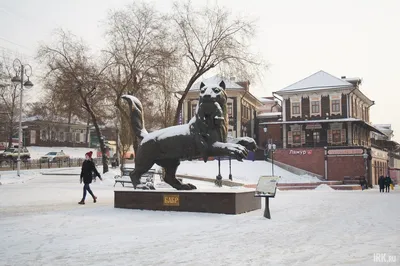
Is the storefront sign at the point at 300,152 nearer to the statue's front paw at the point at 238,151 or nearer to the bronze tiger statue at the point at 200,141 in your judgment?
the bronze tiger statue at the point at 200,141

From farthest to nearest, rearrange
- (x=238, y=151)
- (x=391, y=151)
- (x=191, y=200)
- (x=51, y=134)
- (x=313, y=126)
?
(x=51, y=134) → (x=391, y=151) → (x=313, y=126) → (x=191, y=200) → (x=238, y=151)

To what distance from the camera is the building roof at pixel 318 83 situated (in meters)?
45.2

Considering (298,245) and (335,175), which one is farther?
(335,175)

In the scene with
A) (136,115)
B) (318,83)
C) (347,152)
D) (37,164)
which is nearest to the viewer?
(136,115)

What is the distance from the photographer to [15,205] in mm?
13883

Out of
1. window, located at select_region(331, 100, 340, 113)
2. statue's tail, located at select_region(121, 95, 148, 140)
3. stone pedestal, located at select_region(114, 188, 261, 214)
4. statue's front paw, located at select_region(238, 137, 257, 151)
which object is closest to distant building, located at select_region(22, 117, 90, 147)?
window, located at select_region(331, 100, 340, 113)

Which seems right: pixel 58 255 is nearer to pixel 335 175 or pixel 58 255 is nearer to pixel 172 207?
pixel 172 207

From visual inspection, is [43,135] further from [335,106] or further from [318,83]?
[335,106]

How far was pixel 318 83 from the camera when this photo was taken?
46625 millimetres

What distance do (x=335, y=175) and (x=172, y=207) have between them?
33.4 m

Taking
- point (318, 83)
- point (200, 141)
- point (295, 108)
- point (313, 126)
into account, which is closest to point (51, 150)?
point (295, 108)

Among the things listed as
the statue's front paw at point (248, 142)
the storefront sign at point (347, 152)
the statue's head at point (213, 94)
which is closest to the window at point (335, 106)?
the storefront sign at point (347, 152)

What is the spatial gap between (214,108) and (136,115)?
3.23 meters

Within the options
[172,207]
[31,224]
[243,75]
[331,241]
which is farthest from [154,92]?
[331,241]
